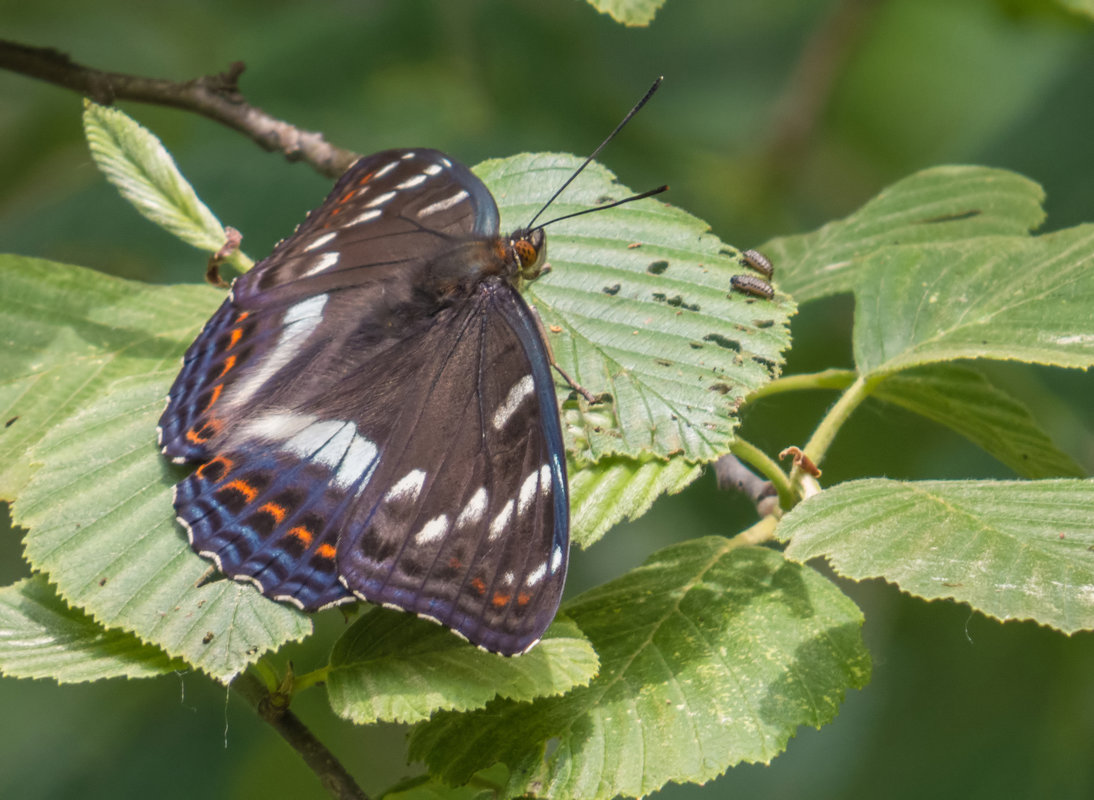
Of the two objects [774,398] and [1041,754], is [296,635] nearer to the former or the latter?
[774,398]

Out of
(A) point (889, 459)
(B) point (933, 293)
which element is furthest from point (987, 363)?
(B) point (933, 293)

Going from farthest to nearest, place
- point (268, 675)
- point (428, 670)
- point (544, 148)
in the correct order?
point (544, 148), point (268, 675), point (428, 670)

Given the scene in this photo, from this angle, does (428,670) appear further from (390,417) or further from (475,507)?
(390,417)

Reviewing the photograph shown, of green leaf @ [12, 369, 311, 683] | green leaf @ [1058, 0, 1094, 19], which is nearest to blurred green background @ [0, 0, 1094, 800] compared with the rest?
green leaf @ [1058, 0, 1094, 19]

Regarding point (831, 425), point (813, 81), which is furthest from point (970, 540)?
point (813, 81)

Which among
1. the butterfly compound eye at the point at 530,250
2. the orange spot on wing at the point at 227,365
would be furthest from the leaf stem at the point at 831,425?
the orange spot on wing at the point at 227,365
